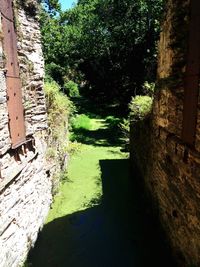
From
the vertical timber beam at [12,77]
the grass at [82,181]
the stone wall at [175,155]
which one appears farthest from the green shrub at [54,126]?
the stone wall at [175,155]

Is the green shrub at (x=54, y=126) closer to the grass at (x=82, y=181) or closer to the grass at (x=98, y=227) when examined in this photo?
the grass at (x=82, y=181)

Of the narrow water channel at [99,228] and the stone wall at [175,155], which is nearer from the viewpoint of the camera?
the stone wall at [175,155]

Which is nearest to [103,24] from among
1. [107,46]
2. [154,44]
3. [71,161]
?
[107,46]

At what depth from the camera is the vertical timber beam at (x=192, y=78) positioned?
Result: 15.3 feet

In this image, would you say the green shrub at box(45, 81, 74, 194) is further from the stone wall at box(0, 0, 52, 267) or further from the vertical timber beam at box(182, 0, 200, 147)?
the vertical timber beam at box(182, 0, 200, 147)

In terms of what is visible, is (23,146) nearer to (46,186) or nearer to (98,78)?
(46,186)

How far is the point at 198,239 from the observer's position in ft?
15.7

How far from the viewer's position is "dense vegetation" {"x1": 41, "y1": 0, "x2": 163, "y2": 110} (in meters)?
19.8

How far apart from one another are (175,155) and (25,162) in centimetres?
292

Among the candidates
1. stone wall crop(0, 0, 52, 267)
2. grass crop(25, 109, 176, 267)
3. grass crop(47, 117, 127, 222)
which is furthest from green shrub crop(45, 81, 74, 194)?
grass crop(25, 109, 176, 267)

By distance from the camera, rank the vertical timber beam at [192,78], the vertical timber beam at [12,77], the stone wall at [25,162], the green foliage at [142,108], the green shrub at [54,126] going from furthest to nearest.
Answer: the green foliage at [142,108], the green shrub at [54,126], the vertical timber beam at [12,77], the stone wall at [25,162], the vertical timber beam at [192,78]

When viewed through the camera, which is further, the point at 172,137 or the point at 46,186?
the point at 46,186

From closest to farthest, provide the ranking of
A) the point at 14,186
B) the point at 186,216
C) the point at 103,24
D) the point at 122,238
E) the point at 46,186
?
the point at 186,216, the point at 14,186, the point at 122,238, the point at 46,186, the point at 103,24

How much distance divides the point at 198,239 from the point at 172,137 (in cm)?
204
